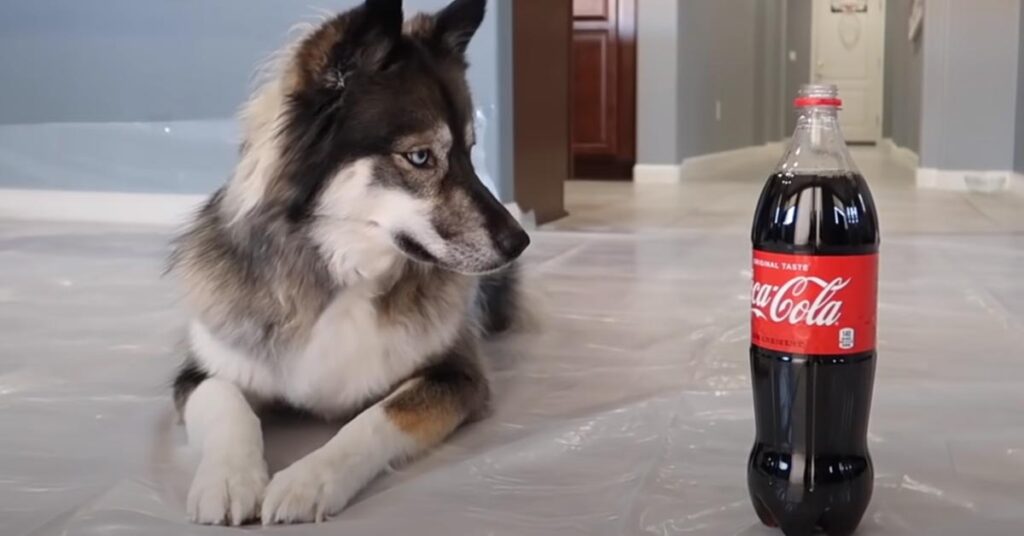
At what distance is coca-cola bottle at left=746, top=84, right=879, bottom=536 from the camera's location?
1077mm

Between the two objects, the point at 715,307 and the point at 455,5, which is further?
the point at 715,307

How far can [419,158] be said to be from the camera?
5.00 ft

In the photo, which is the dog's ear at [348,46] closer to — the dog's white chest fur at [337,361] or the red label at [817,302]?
the dog's white chest fur at [337,361]

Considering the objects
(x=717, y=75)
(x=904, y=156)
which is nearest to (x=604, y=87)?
(x=717, y=75)

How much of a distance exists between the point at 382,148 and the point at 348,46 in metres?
0.15

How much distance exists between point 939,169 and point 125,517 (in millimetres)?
6023

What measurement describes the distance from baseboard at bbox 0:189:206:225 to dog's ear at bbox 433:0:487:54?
2983 millimetres

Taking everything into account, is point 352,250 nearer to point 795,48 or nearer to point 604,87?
point 604,87

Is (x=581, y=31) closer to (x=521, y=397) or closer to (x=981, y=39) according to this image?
(x=981, y=39)

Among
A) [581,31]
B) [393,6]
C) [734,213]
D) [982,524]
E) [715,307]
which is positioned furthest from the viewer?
[581,31]

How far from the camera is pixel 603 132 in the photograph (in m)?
7.53

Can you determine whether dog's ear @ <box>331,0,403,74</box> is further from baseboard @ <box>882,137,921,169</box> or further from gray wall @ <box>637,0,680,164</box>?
baseboard @ <box>882,137,921,169</box>

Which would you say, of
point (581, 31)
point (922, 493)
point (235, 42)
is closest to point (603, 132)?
point (581, 31)

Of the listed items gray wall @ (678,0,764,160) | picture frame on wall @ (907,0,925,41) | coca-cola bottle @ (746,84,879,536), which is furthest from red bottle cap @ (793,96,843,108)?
picture frame on wall @ (907,0,925,41)
